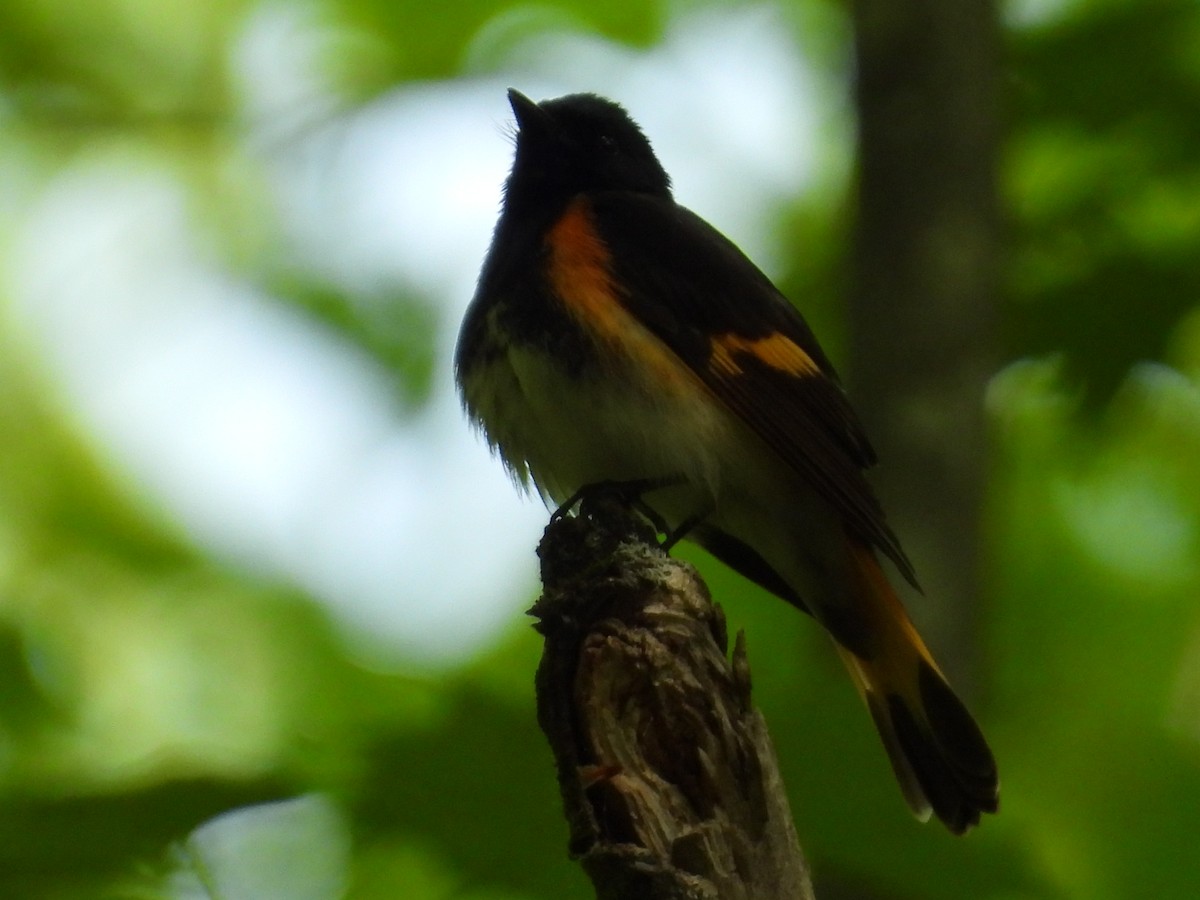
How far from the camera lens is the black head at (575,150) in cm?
434

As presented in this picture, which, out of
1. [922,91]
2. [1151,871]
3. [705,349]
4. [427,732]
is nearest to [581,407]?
[705,349]

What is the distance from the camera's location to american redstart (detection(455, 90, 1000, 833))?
3.56m

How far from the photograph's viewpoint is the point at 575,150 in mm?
4398

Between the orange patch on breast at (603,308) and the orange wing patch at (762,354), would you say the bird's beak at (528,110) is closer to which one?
the orange patch on breast at (603,308)

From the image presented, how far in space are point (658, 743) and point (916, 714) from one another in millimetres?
1420

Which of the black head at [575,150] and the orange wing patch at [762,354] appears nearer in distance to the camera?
the orange wing patch at [762,354]

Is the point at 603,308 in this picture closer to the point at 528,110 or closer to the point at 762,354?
the point at 762,354

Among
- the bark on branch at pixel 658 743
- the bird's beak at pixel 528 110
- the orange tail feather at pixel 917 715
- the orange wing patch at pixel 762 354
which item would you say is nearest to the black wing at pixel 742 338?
the orange wing patch at pixel 762 354

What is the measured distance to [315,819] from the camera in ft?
A: 8.10

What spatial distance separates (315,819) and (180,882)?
0.75 ft

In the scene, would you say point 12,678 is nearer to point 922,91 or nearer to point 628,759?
point 628,759

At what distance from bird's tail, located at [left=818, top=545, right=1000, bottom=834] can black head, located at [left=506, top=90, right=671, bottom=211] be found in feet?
4.52

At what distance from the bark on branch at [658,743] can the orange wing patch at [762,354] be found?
1299mm

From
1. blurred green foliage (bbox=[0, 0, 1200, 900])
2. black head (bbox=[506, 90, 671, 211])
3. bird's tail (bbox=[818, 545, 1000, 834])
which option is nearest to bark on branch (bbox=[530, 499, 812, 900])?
blurred green foliage (bbox=[0, 0, 1200, 900])
